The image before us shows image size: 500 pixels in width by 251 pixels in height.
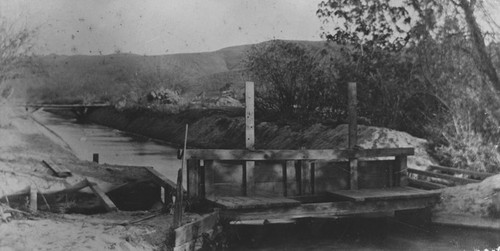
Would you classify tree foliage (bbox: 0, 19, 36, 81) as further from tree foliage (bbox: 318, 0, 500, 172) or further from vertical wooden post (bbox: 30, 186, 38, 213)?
tree foliage (bbox: 318, 0, 500, 172)

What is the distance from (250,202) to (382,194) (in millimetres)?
2719

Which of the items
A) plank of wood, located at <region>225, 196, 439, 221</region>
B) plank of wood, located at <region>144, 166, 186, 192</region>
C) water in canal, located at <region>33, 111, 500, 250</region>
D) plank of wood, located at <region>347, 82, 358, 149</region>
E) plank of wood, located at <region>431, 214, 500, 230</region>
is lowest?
water in canal, located at <region>33, 111, 500, 250</region>

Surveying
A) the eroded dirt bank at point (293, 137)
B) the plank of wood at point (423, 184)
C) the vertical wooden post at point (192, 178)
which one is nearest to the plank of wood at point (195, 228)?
the vertical wooden post at point (192, 178)

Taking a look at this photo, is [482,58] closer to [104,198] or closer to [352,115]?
[352,115]

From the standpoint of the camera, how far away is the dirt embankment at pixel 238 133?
50.3 ft

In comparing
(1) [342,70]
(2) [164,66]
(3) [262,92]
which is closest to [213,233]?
(1) [342,70]

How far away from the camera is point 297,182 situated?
35.7 ft

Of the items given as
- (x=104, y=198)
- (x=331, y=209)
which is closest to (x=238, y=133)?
(x=104, y=198)

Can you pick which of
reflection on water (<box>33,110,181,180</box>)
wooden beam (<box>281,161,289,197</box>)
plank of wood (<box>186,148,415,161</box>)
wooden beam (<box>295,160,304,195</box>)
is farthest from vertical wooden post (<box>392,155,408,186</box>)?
reflection on water (<box>33,110,181,180</box>)

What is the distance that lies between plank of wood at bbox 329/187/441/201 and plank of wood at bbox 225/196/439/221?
0.12 m

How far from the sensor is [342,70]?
760 inches

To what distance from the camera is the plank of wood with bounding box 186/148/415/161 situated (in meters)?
9.76

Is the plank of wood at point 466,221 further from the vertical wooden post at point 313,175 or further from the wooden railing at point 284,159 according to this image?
the vertical wooden post at point 313,175

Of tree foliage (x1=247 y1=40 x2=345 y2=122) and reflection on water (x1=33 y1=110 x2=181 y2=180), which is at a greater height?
tree foliage (x1=247 y1=40 x2=345 y2=122)
